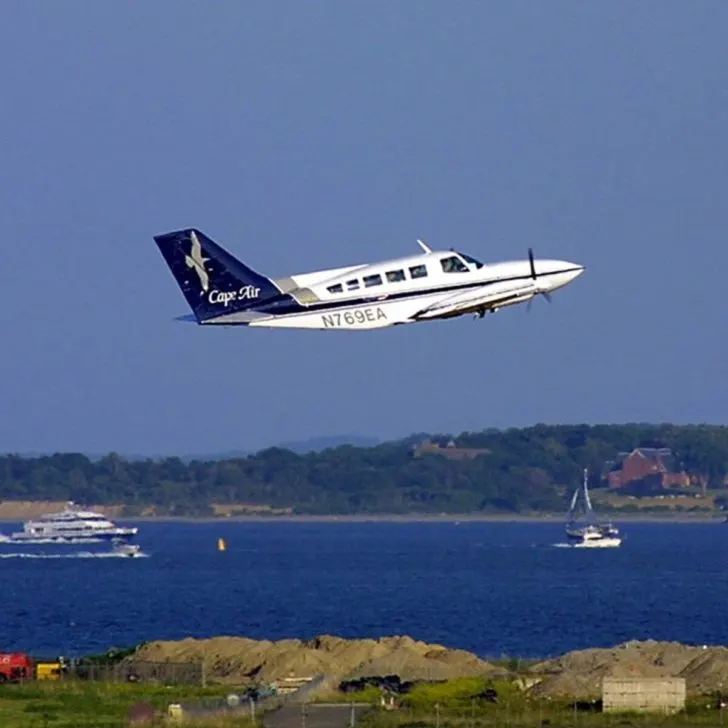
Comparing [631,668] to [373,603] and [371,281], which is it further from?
[373,603]

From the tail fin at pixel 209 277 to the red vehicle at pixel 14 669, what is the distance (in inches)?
489

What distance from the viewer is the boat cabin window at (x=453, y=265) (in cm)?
→ 5534

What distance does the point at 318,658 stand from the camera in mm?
64750

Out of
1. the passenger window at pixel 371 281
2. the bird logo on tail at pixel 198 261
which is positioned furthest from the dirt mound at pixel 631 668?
the bird logo on tail at pixel 198 261

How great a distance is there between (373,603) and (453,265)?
3142 inches

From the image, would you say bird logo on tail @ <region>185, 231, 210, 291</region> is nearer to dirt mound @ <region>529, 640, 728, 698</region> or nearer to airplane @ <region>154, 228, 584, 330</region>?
airplane @ <region>154, 228, 584, 330</region>

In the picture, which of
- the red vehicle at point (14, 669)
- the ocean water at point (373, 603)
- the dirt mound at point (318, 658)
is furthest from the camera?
the ocean water at point (373, 603)

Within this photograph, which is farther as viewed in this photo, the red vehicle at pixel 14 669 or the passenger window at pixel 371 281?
the red vehicle at pixel 14 669

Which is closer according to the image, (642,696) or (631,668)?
(642,696)

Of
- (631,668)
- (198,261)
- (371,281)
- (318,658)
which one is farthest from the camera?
(318,658)

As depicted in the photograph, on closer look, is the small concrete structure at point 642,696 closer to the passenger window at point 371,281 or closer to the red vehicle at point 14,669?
the passenger window at point 371,281

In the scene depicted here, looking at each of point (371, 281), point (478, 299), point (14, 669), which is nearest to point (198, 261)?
point (371, 281)

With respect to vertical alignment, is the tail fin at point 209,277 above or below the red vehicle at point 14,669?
above

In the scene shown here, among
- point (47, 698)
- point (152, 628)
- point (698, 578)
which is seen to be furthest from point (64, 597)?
point (47, 698)
